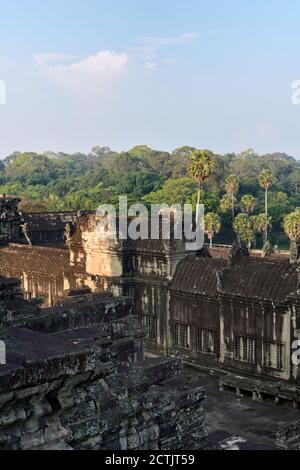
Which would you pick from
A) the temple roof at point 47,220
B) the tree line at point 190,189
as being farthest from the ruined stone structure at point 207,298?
the tree line at point 190,189

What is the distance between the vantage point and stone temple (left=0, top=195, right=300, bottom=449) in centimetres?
670

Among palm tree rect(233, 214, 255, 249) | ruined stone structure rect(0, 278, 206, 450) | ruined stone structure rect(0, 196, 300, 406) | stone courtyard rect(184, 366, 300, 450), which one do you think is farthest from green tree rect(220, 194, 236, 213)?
ruined stone structure rect(0, 278, 206, 450)

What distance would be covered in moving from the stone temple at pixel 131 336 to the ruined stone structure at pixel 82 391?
0.02 meters

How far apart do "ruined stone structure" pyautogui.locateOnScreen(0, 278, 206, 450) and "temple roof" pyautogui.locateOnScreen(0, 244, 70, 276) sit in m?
14.5

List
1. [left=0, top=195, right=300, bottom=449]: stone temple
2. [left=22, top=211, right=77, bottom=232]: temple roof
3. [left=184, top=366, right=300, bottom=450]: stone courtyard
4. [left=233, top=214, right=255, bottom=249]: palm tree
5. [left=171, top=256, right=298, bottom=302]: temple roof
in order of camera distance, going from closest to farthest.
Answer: [left=0, top=195, right=300, bottom=449]: stone temple < [left=184, top=366, right=300, bottom=450]: stone courtyard < [left=171, top=256, right=298, bottom=302]: temple roof < [left=22, top=211, right=77, bottom=232]: temple roof < [left=233, top=214, right=255, bottom=249]: palm tree

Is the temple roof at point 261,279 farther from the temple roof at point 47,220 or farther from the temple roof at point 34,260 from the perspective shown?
the temple roof at point 47,220

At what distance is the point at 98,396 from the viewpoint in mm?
8438

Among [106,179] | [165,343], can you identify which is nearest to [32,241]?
[165,343]

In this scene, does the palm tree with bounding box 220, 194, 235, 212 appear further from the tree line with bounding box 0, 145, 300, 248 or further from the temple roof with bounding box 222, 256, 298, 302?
the temple roof with bounding box 222, 256, 298, 302

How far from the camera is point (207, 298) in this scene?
73.8 feet

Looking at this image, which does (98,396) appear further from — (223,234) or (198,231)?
(223,234)

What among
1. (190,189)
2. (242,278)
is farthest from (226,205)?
(242,278)

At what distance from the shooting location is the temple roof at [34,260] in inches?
1117
